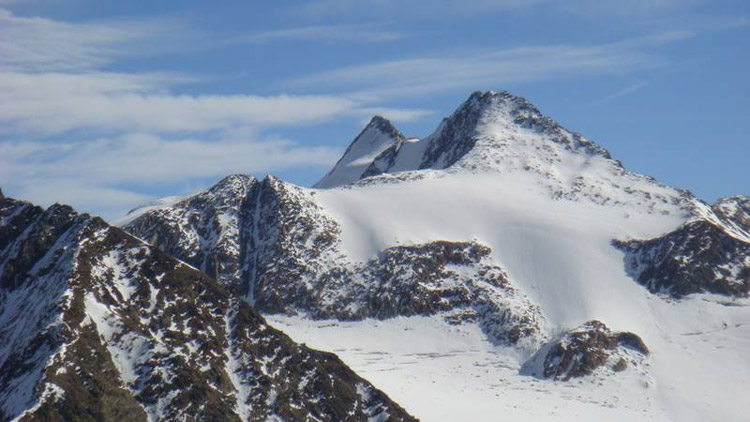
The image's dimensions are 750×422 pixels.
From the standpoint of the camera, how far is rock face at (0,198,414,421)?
127000 mm

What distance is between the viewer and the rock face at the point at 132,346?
127 m

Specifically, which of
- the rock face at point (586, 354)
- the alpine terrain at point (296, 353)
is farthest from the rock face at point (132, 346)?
the rock face at point (586, 354)

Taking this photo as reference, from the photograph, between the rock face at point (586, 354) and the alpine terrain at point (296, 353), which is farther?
the rock face at point (586, 354)

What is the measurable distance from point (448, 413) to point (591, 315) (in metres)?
42.8

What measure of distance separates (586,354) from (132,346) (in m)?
72.3

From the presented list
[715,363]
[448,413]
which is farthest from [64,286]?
[715,363]

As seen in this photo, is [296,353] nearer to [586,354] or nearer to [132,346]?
[132,346]

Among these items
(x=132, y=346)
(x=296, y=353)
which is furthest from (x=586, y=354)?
(x=132, y=346)

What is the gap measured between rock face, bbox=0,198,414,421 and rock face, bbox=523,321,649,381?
141ft

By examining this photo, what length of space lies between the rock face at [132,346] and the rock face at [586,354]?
42845 mm

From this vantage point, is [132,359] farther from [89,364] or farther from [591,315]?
[591,315]

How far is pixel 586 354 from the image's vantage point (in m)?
184

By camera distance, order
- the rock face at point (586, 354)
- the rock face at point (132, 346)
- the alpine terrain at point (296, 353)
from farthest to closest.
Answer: the rock face at point (586, 354) → the alpine terrain at point (296, 353) → the rock face at point (132, 346)

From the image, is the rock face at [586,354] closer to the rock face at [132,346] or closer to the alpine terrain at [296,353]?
the alpine terrain at [296,353]
